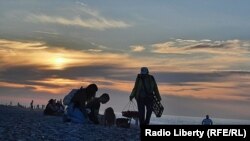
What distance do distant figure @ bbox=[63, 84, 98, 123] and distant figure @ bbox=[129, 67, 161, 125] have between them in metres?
2.79

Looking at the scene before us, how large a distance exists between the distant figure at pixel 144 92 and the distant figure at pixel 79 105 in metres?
2.79

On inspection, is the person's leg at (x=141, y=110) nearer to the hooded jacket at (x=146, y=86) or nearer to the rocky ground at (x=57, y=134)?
the hooded jacket at (x=146, y=86)

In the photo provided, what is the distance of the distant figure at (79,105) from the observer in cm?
2603

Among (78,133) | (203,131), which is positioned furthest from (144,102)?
(203,131)

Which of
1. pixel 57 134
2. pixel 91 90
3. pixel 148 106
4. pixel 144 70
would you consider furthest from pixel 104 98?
pixel 57 134

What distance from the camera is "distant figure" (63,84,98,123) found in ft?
85.4

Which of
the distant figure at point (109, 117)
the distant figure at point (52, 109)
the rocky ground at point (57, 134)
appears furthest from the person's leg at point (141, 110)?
the distant figure at point (52, 109)

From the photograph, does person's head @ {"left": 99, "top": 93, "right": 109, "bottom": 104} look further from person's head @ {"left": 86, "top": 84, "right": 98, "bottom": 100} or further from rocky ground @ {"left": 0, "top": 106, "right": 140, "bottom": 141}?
rocky ground @ {"left": 0, "top": 106, "right": 140, "bottom": 141}

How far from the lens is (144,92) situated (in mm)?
24312

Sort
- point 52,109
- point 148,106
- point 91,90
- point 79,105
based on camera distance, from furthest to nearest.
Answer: point 52,109 < point 91,90 < point 79,105 < point 148,106

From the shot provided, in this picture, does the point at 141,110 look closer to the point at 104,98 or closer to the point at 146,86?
the point at 146,86

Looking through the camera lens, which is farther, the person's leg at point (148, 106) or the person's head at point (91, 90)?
the person's head at point (91, 90)

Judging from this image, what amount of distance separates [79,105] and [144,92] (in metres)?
3.74

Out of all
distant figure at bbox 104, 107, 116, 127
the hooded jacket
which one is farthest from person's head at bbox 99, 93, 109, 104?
→ the hooded jacket
